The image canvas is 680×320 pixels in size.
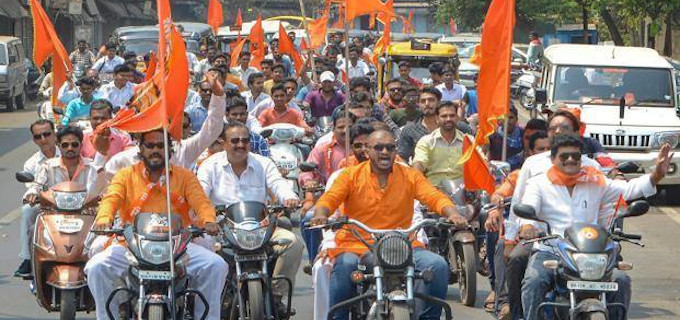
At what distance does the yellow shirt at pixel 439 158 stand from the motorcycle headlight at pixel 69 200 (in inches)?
122

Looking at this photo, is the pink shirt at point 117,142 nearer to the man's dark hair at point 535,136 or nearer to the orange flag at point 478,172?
the orange flag at point 478,172

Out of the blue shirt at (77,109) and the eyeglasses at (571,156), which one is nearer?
the eyeglasses at (571,156)

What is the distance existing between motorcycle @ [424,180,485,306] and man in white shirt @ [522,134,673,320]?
2.21 m

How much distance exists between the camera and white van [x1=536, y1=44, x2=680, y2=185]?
1880 cm

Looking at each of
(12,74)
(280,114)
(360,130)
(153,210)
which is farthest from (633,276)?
(12,74)

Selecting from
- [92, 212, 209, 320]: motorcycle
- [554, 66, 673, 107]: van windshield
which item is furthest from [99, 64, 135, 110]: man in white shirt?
[92, 212, 209, 320]: motorcycle

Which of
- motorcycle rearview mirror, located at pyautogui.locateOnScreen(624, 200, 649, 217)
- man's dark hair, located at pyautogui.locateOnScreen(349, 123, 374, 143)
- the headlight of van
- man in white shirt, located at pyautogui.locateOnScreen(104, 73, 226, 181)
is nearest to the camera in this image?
motorcycle rearview mirror, located at pyautogui.locateOnScreen(624, 200, 649, 217)

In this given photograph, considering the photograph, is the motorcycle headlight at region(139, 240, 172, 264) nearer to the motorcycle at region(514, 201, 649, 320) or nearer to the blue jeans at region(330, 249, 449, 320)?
the blue jeans at region(330, 249, 449, 320)

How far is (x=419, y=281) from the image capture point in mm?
8406

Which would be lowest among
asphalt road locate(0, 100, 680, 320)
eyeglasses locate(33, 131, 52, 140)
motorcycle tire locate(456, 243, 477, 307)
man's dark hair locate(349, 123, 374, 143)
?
asphalt road locate(0, 100, 680, 320)

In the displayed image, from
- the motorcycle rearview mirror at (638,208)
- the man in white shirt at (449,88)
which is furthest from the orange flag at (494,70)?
the man in white shirt at (449,88)

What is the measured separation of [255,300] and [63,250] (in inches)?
65.4

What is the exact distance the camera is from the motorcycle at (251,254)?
9109 millimetres

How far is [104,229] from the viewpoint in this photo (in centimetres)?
860
